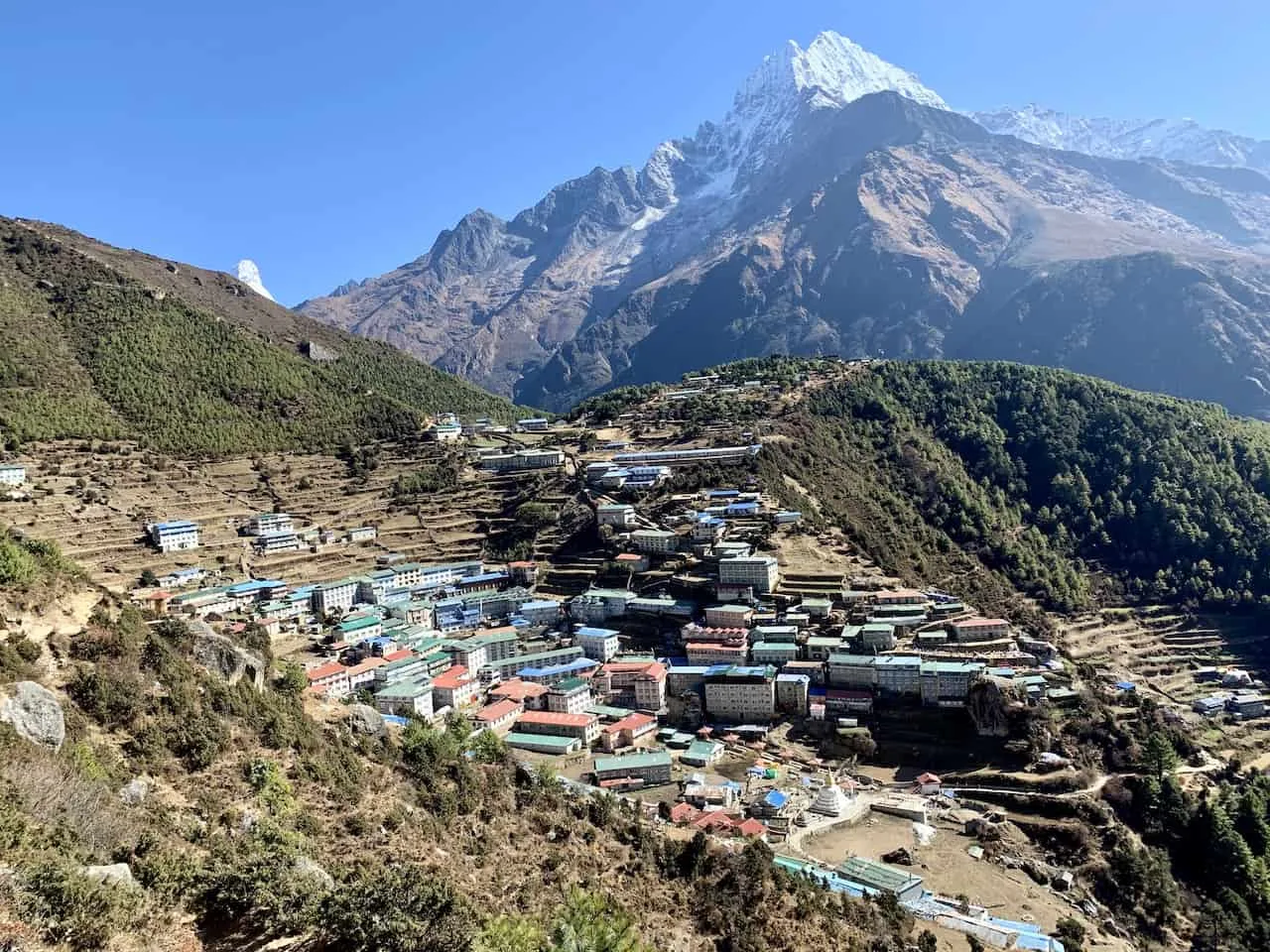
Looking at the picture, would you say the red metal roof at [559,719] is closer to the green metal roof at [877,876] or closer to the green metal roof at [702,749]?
the green metal roof at [702,749]

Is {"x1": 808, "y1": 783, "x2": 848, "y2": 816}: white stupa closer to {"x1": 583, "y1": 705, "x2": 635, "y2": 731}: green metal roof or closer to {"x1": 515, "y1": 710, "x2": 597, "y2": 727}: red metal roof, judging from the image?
{"x1": 583, "y1": 705, "x2": 635, "y2": 731}: green metal roof

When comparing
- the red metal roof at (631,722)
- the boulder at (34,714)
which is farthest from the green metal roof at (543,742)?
the boulder at (34,714)

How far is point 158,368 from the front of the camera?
94438mm

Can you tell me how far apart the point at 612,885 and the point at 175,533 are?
58178mm

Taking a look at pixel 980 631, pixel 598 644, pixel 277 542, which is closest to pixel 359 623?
pixel 598 644

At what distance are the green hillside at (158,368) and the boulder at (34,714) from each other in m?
70.3

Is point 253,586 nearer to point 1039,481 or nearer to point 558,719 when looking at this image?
point 558,719

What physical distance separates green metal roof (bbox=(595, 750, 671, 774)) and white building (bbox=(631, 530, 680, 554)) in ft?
95.5

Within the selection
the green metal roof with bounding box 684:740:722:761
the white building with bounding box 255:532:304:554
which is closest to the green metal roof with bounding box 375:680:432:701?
the green metal roof with bounding box 684:740:722:761

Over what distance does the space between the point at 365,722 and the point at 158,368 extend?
3172 inches

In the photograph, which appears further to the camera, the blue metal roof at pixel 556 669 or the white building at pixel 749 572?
the white building at pixel 749 572

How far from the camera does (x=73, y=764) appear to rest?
17922mm

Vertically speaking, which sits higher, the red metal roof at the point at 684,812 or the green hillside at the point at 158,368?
the green hillside at the point at 158,368

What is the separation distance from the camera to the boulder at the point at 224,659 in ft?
91.3
